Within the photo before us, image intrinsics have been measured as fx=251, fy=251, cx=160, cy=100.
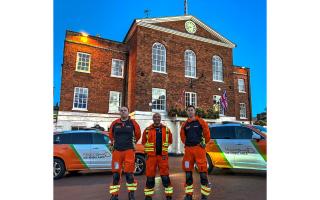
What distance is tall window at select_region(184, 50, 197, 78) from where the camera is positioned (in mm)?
11546

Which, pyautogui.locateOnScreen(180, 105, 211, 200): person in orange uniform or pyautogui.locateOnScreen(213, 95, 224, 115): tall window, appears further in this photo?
pyautogui.locateOnScreen(213, 95, 224, 115): tall window

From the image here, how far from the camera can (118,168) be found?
4.06 metres

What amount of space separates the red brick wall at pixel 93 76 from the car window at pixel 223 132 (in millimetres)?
7134

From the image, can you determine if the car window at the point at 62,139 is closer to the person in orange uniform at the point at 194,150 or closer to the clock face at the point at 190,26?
the person in orange uniform at the point at 194,150

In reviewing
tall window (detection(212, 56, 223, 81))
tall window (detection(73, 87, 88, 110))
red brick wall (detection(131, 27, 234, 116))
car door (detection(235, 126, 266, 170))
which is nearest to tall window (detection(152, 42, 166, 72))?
red brick wall (detection(131, 27, 234, 116))

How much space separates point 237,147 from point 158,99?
6.19 m

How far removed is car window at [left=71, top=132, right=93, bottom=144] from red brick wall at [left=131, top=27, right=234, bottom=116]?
16.2 feet

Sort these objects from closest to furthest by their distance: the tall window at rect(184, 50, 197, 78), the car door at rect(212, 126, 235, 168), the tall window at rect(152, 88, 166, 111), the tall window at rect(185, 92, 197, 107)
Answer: the car door at rect(212, 126, 235, 168) → the tall window at rect(185, 92, 197, 107) → the tall window at rect(184, 50, 197, 78) → the tall window at rect(152, 88, 166, 111)

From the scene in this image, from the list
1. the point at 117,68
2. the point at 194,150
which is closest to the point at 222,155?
the point at 194,150

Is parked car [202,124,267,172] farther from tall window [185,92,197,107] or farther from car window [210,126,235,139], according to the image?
tall window [185,92,197,107]

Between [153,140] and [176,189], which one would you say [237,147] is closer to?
[176,189]
